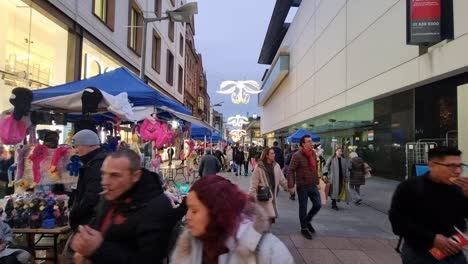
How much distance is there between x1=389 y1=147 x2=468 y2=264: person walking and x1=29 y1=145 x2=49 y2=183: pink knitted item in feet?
15.5

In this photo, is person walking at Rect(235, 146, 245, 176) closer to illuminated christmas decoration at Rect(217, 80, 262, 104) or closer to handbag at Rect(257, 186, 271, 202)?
illuminated christmas decoration at Rect(217, 80, 262, 104)

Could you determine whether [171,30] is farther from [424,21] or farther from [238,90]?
[424,21]

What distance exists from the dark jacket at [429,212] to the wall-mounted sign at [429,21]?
1081 centimetres

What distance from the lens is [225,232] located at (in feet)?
6.55

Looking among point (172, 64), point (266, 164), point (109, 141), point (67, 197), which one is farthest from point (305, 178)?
point (172, 64)

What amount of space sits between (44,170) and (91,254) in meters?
4.09

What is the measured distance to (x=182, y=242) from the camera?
82.1 inches

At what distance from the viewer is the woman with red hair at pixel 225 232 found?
1.94 m

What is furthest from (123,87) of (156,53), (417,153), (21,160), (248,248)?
(156,53)

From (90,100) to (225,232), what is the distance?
410cm

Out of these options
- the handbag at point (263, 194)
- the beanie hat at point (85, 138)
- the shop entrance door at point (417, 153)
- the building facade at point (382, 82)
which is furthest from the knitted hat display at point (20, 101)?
the shop entrance door at point (417, 153)

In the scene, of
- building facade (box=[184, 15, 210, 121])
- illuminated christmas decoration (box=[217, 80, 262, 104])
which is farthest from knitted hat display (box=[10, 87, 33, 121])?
building facade (box=[184, 15, 210, 121])

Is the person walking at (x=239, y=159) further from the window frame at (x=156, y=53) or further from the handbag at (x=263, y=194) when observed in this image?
the handbag at (x=263, y=194)

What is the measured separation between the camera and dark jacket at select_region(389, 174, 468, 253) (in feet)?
10.0
